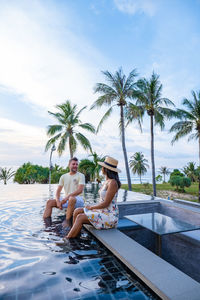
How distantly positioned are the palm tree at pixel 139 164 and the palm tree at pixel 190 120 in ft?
89.2

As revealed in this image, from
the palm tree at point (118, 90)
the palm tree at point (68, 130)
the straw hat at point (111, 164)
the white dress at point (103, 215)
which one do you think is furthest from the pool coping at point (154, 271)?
the palm tree at point (68, 130)

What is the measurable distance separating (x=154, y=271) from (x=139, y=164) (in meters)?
44.9

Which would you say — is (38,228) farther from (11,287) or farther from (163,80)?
(163,80)

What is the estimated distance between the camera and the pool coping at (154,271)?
5.44ft

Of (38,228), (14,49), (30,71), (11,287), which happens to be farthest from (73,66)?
(11,287)

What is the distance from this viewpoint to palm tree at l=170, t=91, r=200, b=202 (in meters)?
18.2

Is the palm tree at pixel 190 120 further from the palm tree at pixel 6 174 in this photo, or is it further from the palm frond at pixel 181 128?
the palm tree at pixel 6 174

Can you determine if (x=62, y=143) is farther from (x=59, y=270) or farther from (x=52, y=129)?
(x=59, y=270)

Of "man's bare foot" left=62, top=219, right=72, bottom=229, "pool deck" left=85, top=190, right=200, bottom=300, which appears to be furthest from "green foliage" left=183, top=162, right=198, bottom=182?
"pool deck" left=85, top=190, right=200, bottom=300

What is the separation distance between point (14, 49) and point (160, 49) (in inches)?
367

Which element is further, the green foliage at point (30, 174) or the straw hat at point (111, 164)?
the green foliage at point (30, 174)

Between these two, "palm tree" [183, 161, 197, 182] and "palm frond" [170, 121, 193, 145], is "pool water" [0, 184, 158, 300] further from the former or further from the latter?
"palm tree" [183, 161, 197, 182]

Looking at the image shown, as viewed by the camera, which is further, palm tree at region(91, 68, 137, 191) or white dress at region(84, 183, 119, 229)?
palm tree at region(91, 68, 137, 191)

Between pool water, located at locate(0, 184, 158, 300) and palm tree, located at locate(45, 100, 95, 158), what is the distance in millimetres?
15025
